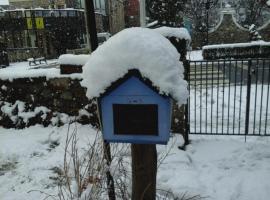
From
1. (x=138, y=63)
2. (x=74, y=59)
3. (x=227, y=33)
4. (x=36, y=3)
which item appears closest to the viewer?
(x=138, y=63)

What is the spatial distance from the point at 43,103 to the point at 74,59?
3.64 feet

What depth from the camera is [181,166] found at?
14.1 feet

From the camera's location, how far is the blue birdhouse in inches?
75.9

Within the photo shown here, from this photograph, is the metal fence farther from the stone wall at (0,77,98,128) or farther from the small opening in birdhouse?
the small opening in birdhouse

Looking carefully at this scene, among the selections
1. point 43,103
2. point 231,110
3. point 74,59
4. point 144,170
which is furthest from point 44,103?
point 144,170

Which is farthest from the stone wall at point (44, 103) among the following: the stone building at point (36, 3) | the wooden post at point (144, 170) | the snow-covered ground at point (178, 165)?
the stone building at point (36, 3)

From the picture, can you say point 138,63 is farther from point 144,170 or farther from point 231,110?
point 231,110

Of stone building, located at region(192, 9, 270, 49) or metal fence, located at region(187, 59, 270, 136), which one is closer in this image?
metal fence, located at region(187, 59, 270, 136)

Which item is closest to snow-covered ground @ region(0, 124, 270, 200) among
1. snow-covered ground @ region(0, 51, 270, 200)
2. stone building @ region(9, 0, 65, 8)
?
snow-covered ground @ region(0, 51, 270, 200)

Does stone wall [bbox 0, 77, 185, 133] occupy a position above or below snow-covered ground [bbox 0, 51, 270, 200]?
above

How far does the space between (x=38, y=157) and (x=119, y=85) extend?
3325 millimetres

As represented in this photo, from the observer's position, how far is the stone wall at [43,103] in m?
5.76

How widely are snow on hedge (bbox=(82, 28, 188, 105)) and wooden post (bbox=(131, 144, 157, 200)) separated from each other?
402 mm

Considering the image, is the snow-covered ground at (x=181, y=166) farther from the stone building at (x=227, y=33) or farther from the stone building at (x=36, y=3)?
the stone building at (x=36, y=3)
